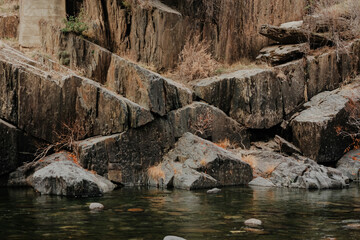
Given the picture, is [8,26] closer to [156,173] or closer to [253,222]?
[156,173]

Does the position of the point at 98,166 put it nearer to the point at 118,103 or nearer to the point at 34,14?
the point at 118,103

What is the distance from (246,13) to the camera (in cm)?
2278

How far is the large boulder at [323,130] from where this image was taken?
18703mm

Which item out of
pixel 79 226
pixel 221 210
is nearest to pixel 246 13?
pixel 221 210

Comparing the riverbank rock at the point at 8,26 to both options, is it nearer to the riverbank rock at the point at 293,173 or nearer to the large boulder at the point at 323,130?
the riverbank rock at the point at 293,173

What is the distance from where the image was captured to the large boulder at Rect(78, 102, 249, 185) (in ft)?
52.4

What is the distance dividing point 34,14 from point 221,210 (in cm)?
1209

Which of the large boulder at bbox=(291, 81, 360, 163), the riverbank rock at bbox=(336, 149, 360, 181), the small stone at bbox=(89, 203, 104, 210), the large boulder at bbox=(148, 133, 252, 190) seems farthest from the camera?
the large boulder at bbox=(291, 81, 360, 163)

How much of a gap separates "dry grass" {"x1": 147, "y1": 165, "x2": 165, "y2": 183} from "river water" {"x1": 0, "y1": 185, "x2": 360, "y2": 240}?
4.89ft

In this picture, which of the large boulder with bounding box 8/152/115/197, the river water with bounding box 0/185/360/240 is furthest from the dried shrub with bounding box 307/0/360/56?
the large boulder with bounding box 8/152/115/197

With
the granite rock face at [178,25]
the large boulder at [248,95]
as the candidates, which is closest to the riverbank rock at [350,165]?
the large boulder at [248,95]

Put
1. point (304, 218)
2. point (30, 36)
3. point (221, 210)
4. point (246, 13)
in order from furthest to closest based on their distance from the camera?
point (246, 13) → point (30, 36) → point (221, 210) → point (304, 218)

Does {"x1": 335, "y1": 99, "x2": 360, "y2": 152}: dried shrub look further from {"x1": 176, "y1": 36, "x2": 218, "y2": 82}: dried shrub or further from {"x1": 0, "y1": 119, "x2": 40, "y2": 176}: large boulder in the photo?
{"x1": 0, "y1": 119, "x2": 40, "y2": 176}: large boulder

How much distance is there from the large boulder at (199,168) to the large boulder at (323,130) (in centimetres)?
345
